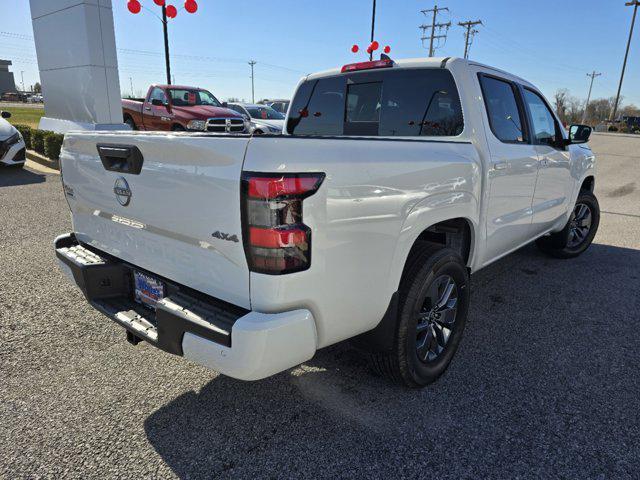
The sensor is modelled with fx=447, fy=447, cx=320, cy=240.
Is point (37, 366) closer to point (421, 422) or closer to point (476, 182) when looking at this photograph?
point (421, 422)

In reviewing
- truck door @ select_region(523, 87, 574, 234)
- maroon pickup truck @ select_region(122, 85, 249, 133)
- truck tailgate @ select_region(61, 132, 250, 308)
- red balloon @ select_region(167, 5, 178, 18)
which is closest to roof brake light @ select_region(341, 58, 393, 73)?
truck door @ select_region(523, 87, 574, 234)

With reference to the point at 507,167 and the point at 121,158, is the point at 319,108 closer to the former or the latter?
the point at 507,167

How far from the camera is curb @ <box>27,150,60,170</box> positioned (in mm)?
11084

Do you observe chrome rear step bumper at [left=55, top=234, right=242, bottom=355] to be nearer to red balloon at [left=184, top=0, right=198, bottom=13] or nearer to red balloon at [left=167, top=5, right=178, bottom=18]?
red balloon at [left=184, top=0, right=198, bottom=13]

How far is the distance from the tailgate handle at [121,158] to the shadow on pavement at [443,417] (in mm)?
1321

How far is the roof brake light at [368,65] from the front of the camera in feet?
11.0

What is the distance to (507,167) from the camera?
325 centimetres

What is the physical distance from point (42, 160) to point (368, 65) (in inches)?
434

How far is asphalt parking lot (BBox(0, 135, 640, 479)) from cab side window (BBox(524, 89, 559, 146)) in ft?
4.98

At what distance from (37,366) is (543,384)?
3.18 m

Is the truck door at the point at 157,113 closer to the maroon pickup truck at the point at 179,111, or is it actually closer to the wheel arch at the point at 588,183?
the maroon pickup truck at the point at 179,111

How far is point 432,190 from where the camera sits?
2.42 meters

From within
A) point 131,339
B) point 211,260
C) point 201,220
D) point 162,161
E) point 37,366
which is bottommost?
point 37,366

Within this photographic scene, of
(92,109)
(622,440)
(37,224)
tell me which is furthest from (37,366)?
(92,109)
